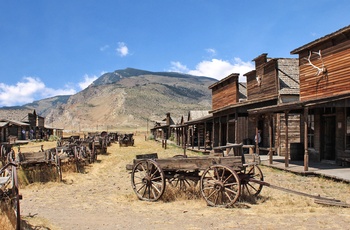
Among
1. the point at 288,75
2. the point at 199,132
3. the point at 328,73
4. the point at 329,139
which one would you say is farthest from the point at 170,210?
the point at 199,132

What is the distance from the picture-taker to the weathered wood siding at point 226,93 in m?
24.3

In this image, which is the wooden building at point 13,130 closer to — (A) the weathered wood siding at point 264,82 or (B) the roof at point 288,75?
(A) the weathered wood siding at point 264,82

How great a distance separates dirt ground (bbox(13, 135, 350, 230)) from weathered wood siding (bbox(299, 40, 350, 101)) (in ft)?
17.0

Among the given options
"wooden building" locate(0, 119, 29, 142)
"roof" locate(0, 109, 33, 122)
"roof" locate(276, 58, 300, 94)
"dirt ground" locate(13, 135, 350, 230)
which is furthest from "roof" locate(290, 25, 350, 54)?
"roof" locate(0, 109, 33, 122)

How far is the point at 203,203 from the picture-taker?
24.5 feet

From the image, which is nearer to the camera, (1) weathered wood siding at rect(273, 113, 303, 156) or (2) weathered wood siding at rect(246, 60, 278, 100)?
(1) weathered wood siding at rect(273, 113, 303, 156)

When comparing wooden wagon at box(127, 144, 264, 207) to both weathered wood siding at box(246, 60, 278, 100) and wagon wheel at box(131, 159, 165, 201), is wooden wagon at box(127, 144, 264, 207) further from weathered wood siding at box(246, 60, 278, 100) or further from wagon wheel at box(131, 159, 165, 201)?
weathered wood siding at box(246, 60, 278, 100)

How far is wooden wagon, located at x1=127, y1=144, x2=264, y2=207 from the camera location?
7113mm

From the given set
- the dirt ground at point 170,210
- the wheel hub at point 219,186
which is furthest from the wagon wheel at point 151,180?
the wheel hub at point 219,186

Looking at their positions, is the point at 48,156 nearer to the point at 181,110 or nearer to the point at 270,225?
the point at 270,225

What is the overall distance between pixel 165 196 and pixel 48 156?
17.0 ft

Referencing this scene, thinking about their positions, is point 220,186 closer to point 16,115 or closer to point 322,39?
point 322,39

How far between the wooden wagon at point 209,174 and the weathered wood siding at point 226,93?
16.0m

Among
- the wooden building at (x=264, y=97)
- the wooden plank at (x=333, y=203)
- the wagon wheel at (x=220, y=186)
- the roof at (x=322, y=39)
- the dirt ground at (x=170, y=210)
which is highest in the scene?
the roof at (x=322, y=39)
